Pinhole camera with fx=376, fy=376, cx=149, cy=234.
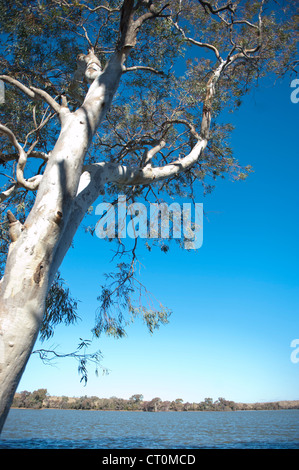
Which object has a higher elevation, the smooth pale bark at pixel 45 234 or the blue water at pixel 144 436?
the smooth pale bark at pixel 45 234

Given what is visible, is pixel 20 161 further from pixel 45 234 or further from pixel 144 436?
pixel 144 436

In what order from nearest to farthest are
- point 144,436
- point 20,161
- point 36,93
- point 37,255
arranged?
point 37,255, point 20,161, point 36,93, point 144,436

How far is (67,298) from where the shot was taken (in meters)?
5.09

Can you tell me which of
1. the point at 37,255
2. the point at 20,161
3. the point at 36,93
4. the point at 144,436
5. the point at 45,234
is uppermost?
the point at 36,93

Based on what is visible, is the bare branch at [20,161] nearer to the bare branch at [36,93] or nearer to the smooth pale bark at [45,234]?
the smooth pale bark at [45,234]

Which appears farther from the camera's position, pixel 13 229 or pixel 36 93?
pixel 36 93

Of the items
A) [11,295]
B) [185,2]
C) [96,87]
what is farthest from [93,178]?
[185,2]

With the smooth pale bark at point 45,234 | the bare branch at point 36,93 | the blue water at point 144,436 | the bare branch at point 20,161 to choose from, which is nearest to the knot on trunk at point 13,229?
the smooth pale bark at point 45,234

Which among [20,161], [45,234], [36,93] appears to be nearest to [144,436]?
[36,93]

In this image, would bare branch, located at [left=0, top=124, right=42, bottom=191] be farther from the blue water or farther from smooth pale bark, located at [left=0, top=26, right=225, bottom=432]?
the blue water

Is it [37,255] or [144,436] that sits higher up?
[37,255]

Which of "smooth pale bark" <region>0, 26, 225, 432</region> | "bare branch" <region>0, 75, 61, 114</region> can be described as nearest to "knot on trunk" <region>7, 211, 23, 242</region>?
"smooth pale bark" <region>0, 26, 225, 432</region>

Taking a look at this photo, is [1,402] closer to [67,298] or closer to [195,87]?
[67,298]

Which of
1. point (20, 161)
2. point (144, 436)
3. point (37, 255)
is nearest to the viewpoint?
point (37, 255)
